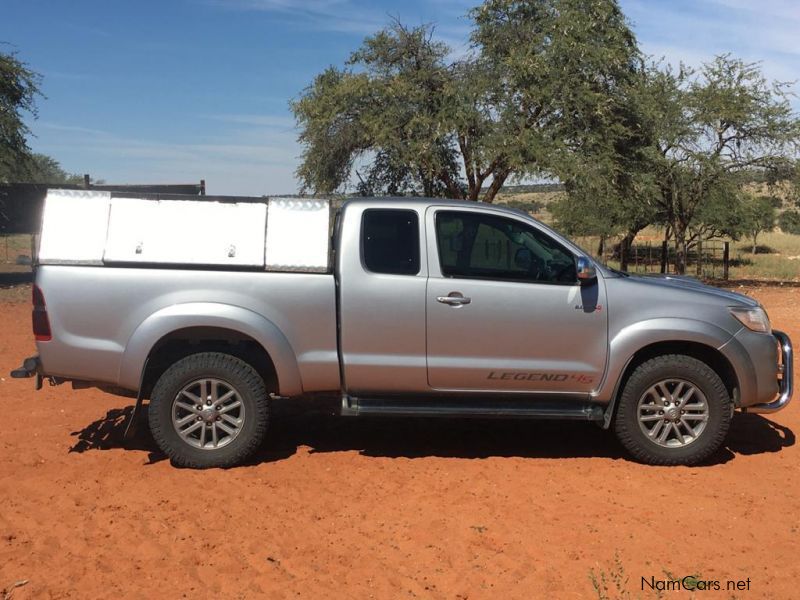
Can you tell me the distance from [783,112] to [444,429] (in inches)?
764

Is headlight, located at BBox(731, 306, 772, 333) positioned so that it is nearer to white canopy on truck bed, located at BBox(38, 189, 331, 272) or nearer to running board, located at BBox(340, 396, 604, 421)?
running board, located at BBox(340, 396, 604, 421)

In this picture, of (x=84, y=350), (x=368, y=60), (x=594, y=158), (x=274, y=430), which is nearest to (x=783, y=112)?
(x=594, y=158)

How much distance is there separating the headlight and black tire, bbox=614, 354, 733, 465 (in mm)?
432

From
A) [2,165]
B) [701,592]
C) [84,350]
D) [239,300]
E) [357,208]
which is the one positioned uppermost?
[2,165]

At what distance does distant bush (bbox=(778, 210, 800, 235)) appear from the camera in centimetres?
4497

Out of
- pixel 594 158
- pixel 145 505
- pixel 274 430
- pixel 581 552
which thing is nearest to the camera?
pixel 581 552

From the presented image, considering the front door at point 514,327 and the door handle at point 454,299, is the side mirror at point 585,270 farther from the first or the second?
the door handle at point 454,299

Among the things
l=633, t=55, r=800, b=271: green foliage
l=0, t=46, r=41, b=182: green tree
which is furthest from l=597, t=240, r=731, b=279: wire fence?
l=0, t=46, r=41, b=182: green tree

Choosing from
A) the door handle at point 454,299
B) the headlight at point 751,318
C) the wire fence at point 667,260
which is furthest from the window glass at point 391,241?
the wire fence at point 667,260

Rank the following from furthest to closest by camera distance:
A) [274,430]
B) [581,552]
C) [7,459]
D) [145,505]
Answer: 1. [274,430]
2. [7,459]
3. [145,505]
4. [581,552]

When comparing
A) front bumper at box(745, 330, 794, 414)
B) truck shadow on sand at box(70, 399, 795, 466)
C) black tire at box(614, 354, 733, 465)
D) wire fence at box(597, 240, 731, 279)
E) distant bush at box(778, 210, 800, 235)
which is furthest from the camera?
distant bush at box(778, 210, 800, 235)

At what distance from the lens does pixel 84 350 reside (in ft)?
18.5

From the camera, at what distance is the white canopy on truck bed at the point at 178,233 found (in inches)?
221

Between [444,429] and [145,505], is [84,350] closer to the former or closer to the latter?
[145,505]
